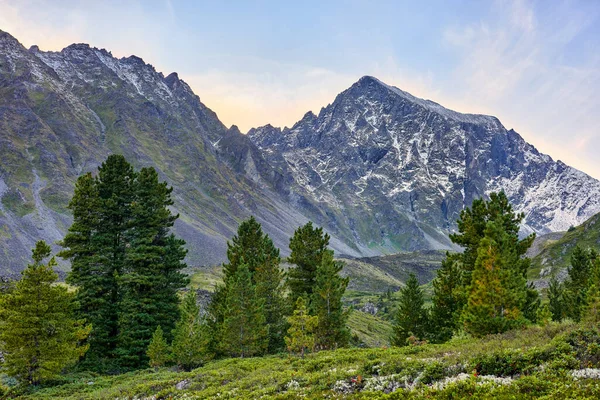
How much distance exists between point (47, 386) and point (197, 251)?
16976cm

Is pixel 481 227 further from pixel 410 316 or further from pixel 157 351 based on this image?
pixel 157 351

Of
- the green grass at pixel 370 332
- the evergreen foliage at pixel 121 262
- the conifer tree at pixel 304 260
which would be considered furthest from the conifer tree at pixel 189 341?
the green grass at pixel 370 332

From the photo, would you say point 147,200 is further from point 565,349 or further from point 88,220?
point 565,349

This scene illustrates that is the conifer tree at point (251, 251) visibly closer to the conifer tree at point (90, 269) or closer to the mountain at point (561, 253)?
the conifer tree at point (90, 269)

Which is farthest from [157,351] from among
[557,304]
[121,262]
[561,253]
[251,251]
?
[561,253]

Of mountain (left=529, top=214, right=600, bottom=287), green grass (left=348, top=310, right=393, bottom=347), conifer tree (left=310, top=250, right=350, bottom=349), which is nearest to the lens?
conifer tree (left=310, top=250, right=350, bottom=349)

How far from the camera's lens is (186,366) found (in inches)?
1332

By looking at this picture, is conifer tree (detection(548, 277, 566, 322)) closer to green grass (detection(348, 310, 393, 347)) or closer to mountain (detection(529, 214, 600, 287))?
green grass (detection(348, 310, 393, 347))

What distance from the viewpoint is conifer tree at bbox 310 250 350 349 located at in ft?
121

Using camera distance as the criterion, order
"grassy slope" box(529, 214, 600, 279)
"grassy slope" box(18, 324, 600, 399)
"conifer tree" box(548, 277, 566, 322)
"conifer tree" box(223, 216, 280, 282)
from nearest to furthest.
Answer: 1. "grassy slope" box(18, 324, 600, 399)
2. "conifer tree" box(223, 216, 280, 282)
3. "conifer tree" box(548, 277, 566, 322)
4. "grassy slope" box(529, 214, 600, 279)

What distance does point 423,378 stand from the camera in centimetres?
1495

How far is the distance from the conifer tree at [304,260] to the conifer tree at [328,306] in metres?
3.75

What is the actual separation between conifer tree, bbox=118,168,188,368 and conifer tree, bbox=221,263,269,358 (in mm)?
6936

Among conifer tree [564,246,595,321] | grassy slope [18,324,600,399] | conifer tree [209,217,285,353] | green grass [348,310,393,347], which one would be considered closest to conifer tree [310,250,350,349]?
conifer tree [209,217,285,353]
